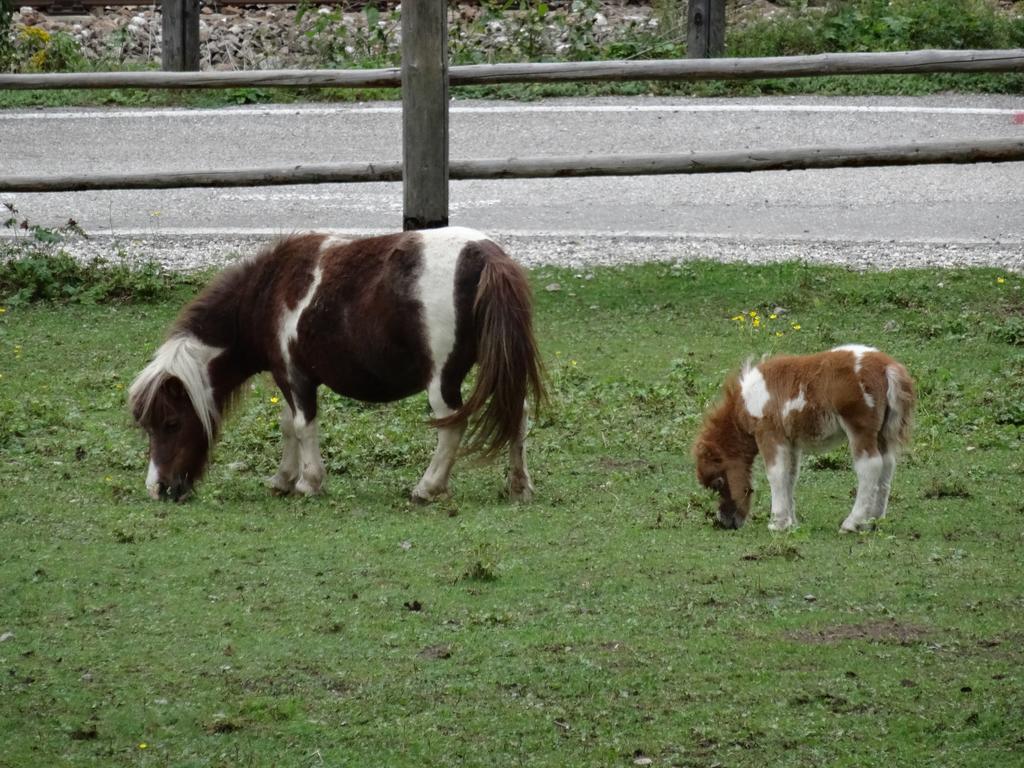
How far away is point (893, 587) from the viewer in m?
6.49

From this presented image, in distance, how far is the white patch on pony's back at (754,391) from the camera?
7895 millimetres

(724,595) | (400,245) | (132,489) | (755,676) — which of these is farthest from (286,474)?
(755,676)

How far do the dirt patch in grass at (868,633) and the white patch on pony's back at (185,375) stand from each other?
3765mm

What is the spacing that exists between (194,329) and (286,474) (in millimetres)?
940

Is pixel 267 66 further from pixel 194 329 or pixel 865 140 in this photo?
pixel 194 329

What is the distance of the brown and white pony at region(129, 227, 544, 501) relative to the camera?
795 centimetres

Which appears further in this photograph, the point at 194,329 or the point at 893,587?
the point at 194,329

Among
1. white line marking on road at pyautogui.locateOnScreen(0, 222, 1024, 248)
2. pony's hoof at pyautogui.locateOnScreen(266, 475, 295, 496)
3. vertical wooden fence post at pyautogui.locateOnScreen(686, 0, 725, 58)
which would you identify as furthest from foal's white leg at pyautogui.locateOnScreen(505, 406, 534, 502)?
vertical wooden fence post at pyautogui.locateOnScreen(686, 0, 725, 58)

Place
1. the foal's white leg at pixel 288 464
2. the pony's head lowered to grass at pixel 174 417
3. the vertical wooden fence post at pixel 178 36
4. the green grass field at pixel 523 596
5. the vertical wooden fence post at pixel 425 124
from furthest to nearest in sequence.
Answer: the vertical wooden fence post at pixel 178 36, the vertical wooden fence post at pixel 425 124, the foal's white leg at pixel 288 464, the pony's head lowered to grass at pixel 174 417, the green grass field at pixel 523 596

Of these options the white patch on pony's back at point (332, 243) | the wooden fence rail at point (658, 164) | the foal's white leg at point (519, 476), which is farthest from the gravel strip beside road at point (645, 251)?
the foal's white leg at point (519, 476)

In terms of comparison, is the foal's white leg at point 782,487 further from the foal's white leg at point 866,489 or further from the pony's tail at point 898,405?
the pony's tail at point 898,405

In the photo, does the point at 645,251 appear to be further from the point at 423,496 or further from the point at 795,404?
the point at 795,404

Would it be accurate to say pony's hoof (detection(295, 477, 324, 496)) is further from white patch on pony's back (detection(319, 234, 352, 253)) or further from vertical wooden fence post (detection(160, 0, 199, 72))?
vertical wooden fence post (detection(160, 0, 199, 72))

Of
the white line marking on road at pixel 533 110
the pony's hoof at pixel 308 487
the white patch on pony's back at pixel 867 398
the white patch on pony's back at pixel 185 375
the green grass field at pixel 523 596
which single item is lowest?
the pony's hoof at pixel 308 487
